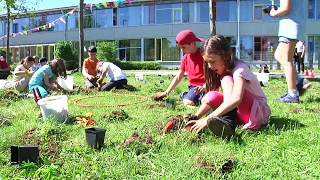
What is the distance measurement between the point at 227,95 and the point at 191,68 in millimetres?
2609

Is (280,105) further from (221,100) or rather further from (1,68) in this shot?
(1,68)

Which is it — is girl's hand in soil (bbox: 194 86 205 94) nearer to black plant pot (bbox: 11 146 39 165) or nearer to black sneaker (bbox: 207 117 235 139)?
black sneaker (bbox: 207 117 235 139)

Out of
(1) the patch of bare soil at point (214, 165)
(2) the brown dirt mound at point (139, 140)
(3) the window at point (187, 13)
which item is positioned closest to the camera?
(1) the patch of bare soil at point (214, 165)

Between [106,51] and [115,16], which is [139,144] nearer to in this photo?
[106,51]

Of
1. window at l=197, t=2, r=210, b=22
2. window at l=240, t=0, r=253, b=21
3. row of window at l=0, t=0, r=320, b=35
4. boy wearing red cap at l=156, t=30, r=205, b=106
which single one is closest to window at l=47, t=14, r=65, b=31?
row of window at l=0, t=0, r=320, b=35

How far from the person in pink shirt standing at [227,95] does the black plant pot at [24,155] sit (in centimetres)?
131

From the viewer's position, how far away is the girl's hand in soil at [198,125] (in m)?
3.00

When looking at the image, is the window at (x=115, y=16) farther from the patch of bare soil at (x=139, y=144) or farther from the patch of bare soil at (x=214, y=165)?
the patch of bare soil at (x=214, y=165)

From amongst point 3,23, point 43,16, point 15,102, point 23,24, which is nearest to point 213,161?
point 15,102

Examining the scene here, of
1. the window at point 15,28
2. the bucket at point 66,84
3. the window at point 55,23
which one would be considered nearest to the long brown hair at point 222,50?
the bucket at point 66,84

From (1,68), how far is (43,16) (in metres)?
23.2

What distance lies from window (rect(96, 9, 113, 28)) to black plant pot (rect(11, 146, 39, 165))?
28891 millimetres

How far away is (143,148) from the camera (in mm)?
2801

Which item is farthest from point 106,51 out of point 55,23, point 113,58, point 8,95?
point 8,95
